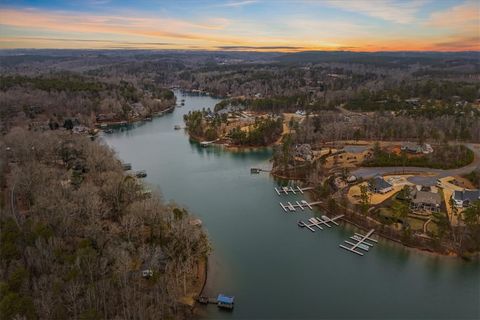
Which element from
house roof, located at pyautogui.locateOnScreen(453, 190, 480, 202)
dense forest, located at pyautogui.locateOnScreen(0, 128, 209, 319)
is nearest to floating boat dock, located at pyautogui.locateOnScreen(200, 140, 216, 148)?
dense forest, located at pyautogui.locateOnScreen(0, 128, 209, 319)

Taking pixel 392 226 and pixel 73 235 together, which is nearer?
pixel 73 235

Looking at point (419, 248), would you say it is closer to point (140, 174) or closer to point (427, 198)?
point (427, 198)

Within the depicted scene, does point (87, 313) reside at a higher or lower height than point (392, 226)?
higher

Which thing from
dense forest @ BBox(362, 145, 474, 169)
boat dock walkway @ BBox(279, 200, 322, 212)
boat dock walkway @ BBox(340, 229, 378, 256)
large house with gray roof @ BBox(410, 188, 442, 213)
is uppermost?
dense forest @ BBox(362, 145, 474, 169)

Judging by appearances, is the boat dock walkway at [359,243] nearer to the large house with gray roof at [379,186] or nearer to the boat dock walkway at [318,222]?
the boat dock walkway at [318,222]

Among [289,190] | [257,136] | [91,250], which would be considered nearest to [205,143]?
[257,136]

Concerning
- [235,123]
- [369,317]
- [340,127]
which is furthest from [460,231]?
[235,123]

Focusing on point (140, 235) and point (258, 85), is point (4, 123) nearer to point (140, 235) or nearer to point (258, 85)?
point (140, 235)

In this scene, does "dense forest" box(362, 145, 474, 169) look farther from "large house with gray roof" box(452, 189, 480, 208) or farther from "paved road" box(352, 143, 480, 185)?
"large house with gray roof" box(452, 189, 480, 208)
